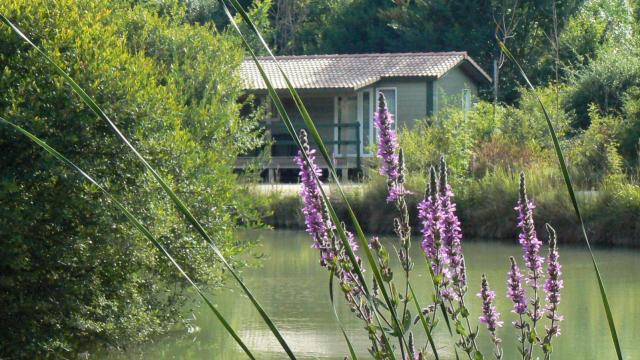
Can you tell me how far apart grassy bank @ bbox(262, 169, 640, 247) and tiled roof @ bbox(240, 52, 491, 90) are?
9518 mm

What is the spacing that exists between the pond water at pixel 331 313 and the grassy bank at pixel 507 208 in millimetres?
809

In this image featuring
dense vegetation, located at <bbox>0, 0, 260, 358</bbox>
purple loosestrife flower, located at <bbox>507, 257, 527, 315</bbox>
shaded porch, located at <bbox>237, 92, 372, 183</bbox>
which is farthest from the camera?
shaded porch, located at <bbox>237, 92, 372, 183</bbox>

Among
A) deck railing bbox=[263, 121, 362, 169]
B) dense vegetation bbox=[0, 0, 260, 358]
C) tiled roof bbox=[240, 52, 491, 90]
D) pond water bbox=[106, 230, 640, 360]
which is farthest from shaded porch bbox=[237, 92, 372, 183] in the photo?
dense vegetation bbox=[0, 0, 260, 358]

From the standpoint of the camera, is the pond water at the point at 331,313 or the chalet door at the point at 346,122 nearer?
the pond water at the point at 331,313

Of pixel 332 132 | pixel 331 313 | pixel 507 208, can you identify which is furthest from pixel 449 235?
pixel 332 132

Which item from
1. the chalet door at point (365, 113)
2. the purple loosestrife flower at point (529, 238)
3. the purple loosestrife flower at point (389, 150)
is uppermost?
the chalet door at point (365, 113)

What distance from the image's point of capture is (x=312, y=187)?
3602 mm

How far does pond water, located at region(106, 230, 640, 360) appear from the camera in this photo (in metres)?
9.32

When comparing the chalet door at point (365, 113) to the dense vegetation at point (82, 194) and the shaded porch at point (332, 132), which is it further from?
the dense vegetation at point (82, 194)

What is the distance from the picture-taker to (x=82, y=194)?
7465 mm

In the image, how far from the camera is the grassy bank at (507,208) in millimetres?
17250

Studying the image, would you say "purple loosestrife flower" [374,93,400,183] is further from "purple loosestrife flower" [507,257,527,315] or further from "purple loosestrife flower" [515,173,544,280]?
"purple loosestrife flower" [507,257,527,315]

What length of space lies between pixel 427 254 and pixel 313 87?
26.2m

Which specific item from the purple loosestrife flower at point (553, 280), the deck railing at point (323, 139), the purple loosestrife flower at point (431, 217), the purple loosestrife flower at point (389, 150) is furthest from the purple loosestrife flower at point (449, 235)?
the deck railing at point (323, 139)
